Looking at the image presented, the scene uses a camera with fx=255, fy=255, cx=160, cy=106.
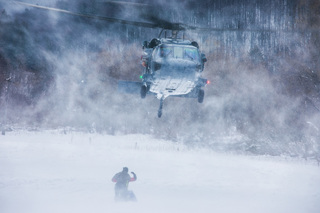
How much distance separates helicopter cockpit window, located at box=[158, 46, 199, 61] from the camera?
692 cm

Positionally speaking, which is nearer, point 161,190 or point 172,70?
point 172,70

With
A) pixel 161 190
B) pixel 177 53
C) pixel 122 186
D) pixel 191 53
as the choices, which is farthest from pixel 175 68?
pixel 161 190

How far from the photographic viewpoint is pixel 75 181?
1174 centimetres

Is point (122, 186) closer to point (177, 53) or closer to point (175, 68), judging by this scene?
point (175, 68)

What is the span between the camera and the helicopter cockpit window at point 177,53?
6918 millimetres

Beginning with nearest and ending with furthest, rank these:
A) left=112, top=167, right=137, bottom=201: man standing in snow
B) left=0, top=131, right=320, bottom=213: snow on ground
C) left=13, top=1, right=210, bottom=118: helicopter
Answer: left=13, top=1, right=210, bottom=118: helicopter, left=112, top=167, right=137, bottom=201: man standing in snow, left=0, top=131, right=320, bottom=213: snow on ground

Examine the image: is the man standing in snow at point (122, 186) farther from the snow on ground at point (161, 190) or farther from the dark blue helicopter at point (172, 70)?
the dark blue helicopter at point (172, 70)

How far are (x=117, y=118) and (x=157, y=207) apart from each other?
2834 centimetres

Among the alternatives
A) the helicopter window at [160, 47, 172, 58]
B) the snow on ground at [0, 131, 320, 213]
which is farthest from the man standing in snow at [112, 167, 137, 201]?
the helicopter window at [160, 47, 172, 58]

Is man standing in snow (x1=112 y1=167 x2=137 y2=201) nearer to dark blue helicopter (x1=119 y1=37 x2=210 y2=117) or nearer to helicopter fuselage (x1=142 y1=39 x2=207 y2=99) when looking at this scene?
dark blue helicopter (x1=119 y1=37 x2=210 y2=117)

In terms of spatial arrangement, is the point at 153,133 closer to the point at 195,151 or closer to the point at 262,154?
the point at 195,151

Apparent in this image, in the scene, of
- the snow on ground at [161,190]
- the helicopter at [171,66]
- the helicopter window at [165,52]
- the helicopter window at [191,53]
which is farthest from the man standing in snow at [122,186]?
the helicopter window at [191,53]

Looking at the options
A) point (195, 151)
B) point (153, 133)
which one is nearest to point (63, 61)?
point (153, 133)

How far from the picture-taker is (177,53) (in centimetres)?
699
